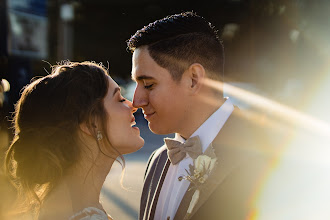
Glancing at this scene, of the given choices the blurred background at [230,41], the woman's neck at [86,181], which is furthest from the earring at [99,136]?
the blurred background at [230,41]

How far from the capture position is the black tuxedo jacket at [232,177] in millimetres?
2779

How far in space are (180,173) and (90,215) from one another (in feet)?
2.60

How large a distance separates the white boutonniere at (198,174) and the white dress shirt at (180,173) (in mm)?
110

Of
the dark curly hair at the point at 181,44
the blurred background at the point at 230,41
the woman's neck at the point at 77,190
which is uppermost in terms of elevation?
the blurred background at the point at 230,41

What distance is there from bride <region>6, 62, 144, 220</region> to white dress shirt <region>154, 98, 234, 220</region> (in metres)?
0.48

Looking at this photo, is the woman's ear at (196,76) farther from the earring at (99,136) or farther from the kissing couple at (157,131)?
the earring at (99,136)

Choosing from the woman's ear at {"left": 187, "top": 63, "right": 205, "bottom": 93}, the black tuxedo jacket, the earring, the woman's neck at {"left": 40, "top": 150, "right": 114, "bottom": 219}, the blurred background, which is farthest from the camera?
the blurred background

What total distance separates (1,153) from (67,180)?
222 inches

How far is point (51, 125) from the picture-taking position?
9.85 ft

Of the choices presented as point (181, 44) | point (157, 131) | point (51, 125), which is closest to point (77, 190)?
point (51, 125)

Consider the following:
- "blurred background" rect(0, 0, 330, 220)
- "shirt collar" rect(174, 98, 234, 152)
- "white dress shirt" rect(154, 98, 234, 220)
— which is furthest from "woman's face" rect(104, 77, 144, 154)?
"blurred background" rect(0, 0, 330, 220)

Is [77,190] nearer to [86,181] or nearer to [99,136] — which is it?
[86,181]

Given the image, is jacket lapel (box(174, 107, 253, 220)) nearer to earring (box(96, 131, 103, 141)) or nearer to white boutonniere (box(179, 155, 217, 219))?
white boutonniere (box(179, 155, 217, 219))

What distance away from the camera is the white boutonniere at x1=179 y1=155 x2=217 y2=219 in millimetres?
2969
